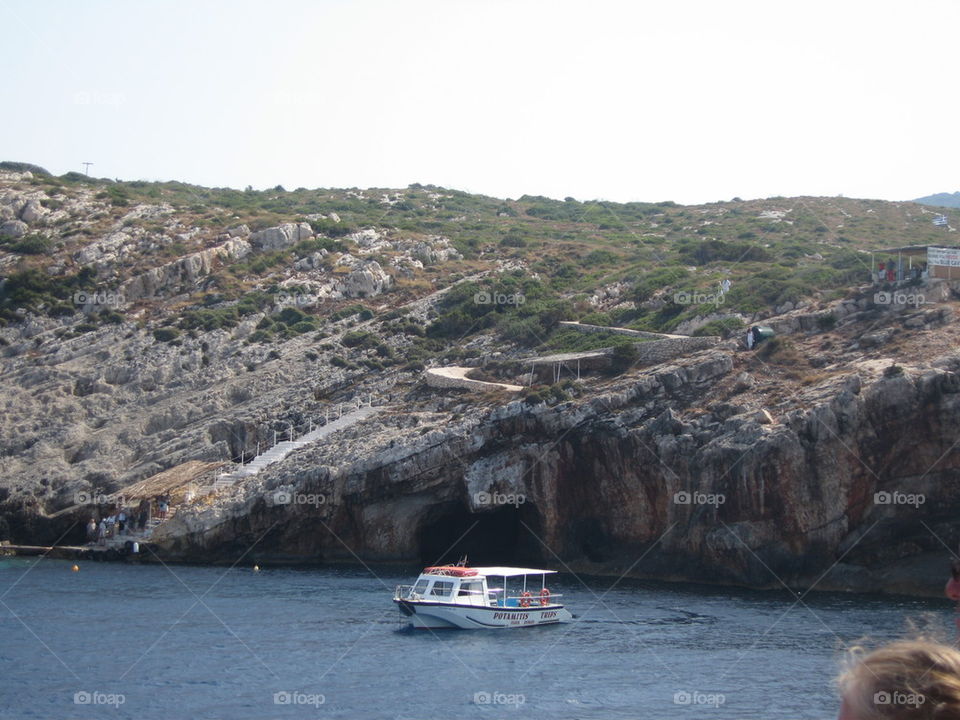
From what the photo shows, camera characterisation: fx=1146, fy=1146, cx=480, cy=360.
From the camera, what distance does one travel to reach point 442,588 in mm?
43406

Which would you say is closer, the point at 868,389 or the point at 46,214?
the point at 868,389

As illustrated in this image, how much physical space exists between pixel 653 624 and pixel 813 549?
36.2 feet

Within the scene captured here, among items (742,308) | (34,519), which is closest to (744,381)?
(742,308)

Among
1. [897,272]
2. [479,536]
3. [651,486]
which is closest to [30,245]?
[479,536]

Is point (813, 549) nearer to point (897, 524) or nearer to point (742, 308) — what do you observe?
point (897, 524)

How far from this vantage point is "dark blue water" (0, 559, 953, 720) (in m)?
30.3

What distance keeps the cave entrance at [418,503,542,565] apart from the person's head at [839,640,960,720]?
52.7 metres

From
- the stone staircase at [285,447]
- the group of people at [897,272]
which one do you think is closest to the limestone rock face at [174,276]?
the stone staircase at [285,447]

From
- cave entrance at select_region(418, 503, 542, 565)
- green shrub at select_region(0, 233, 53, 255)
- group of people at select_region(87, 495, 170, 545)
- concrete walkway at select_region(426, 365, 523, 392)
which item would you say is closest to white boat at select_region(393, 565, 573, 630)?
cave entrance at select_region(418, 503, 542, 565)

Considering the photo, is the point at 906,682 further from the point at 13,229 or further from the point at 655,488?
the point at 13,229

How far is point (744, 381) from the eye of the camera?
5556 centimetres

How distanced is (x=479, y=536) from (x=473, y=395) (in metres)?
8.55

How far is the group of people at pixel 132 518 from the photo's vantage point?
60.0 meters

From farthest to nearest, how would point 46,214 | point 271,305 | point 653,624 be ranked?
point 46,214 < point 271,305 < point 653,624
